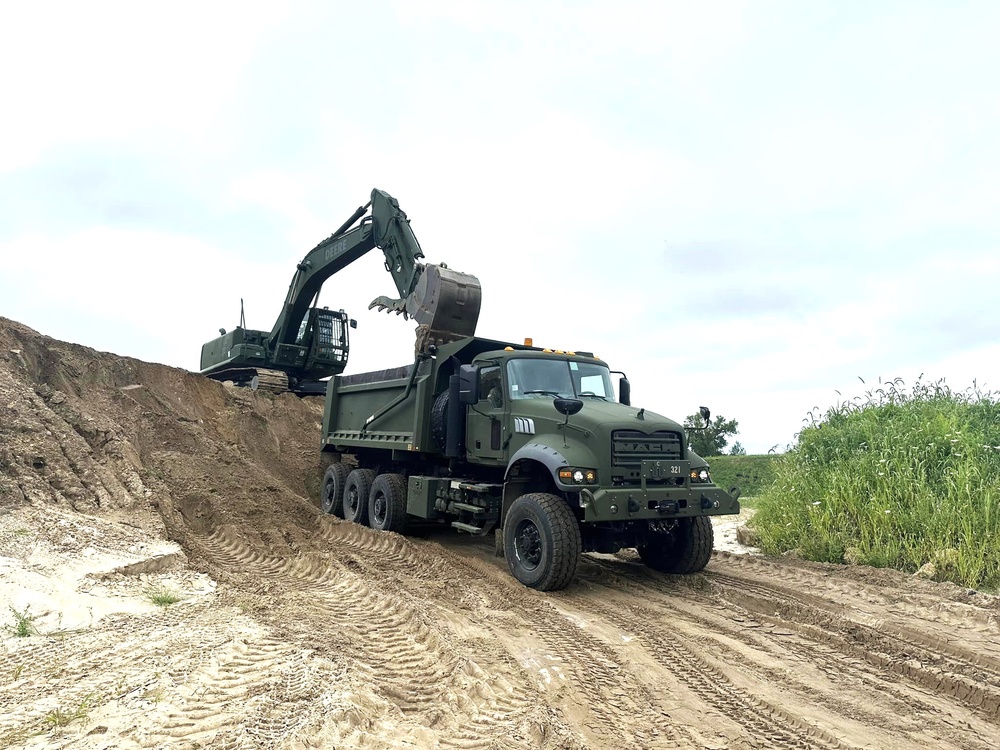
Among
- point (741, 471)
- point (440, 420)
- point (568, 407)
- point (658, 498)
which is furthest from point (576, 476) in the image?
point (741, 471)

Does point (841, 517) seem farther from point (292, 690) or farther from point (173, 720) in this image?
point (173, 720)

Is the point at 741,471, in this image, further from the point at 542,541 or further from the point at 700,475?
the point at 542,541

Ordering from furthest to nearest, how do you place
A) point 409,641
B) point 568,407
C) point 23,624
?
point 568,407, point 409,641, point 23,624

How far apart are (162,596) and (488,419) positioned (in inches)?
158

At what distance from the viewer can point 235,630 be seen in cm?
485

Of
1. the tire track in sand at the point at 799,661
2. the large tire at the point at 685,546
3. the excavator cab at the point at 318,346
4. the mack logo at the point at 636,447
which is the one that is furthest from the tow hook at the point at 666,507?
the excavator cab at the point at 318,346

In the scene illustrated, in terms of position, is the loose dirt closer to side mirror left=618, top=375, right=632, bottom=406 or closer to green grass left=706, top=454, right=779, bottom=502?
side mirror left=618, top=375, right=632, bottom=406

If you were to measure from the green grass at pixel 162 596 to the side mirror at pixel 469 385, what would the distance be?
12.3 ft

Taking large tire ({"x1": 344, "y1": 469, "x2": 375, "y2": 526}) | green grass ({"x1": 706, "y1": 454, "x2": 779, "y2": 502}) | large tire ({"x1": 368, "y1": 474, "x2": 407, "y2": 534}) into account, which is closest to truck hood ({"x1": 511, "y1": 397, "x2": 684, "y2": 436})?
large tire ({"x1": 368, "y1": 474, "x2": 407, "y2": 534})

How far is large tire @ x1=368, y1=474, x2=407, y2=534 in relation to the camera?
983 centimetres

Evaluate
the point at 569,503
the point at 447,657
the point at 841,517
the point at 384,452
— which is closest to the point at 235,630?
the point at 447,657

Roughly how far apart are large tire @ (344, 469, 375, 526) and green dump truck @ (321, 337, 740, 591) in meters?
0.03

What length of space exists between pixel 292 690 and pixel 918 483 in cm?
753

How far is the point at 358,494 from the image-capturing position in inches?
433
